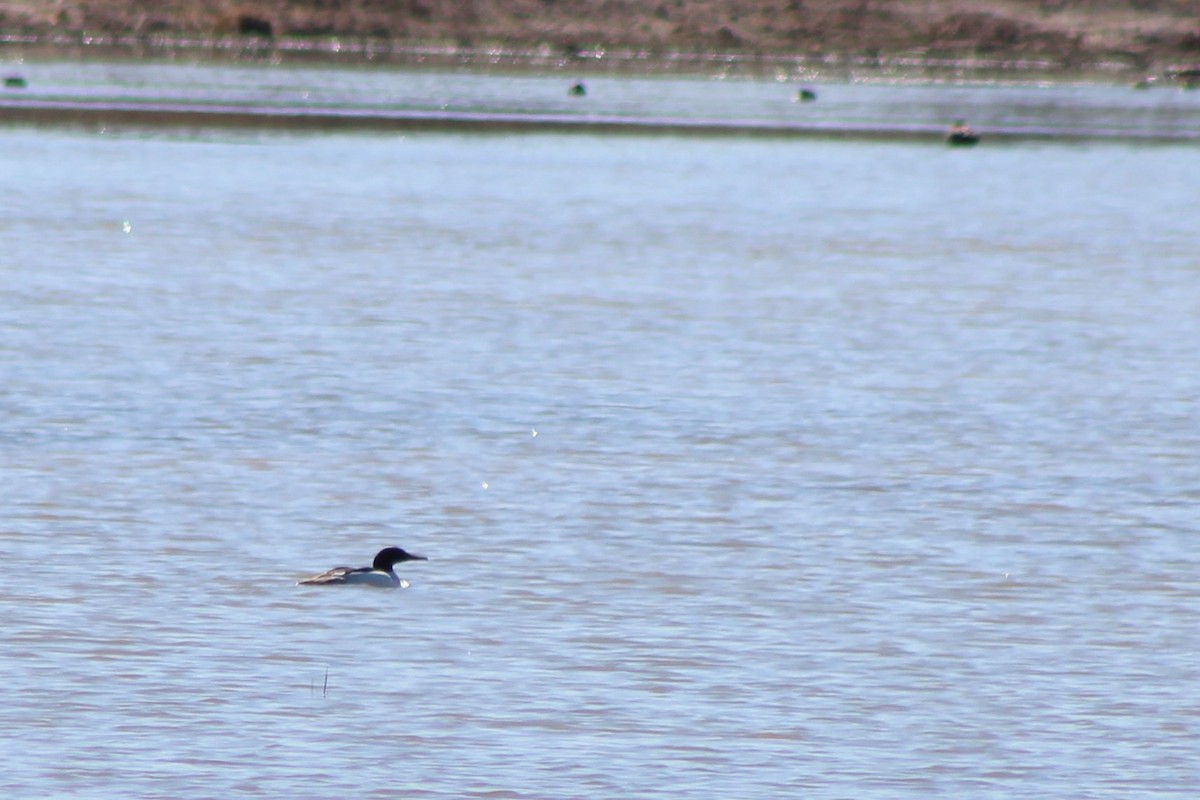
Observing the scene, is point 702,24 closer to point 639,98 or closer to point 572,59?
point 572,59

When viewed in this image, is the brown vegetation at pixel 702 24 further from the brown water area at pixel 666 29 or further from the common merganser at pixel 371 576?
the common merganser at pixel 371 576

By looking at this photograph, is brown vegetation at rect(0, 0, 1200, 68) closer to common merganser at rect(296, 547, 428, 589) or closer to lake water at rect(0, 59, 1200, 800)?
lake water at rect(0, 59, 1200, 800)

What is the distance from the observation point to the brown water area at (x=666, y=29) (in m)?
126

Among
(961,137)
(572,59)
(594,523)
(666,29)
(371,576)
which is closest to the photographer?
(371,576)

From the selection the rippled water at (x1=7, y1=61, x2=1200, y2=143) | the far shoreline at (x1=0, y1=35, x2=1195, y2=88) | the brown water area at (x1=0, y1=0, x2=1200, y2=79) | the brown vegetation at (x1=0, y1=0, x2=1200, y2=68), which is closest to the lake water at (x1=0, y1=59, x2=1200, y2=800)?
the rippled water at (x1=7, y1=61, x2=1200, y2=143)

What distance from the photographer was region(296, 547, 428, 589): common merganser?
1165cm

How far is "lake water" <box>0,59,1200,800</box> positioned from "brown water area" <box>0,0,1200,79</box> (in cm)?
9735

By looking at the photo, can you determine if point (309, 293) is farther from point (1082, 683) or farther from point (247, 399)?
point (1082, 683)

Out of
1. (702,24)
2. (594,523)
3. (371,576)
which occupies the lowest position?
(702,24)

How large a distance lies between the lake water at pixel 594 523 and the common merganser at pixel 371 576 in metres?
0.08

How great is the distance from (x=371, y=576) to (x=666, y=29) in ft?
405

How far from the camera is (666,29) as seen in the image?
134m

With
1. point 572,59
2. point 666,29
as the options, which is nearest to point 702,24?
point 666,29

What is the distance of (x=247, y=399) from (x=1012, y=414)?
539cm
